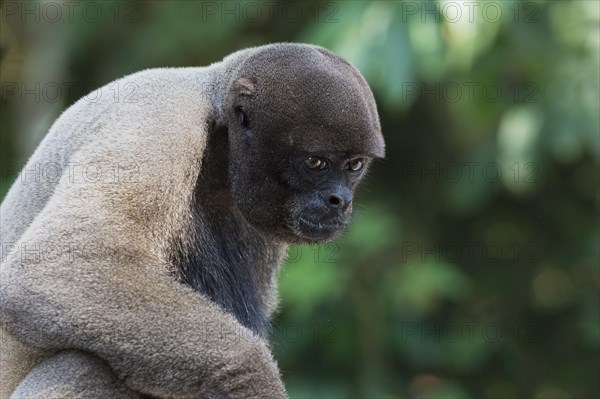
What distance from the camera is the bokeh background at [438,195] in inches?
336

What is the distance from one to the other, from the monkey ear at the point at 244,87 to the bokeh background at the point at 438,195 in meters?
3.23

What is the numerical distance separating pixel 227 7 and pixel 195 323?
5.94 meters

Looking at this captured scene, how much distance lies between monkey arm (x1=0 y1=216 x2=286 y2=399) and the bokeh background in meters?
4.11

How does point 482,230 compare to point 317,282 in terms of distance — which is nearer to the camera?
point 317,282

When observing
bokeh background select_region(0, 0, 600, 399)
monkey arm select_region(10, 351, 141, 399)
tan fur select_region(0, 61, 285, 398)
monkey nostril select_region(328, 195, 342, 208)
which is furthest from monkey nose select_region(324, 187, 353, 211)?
bokeh background select_region(0, 0, 600, 399)

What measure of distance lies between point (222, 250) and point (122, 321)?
1.07 meters

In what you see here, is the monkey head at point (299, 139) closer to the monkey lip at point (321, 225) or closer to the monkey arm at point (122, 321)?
the monkey lip at point (321, 225)

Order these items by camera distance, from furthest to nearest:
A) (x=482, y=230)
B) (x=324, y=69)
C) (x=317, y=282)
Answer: (x=482, y=230) → (x=317, y=282) → (x=324, y=69)

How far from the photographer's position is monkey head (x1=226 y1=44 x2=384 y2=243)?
442 cm

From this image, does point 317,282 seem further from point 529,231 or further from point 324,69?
point 324,69

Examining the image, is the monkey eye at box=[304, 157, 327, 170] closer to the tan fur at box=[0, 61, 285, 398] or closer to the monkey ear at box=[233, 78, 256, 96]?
the monkey ear at box=[233, 78, 256, 96]

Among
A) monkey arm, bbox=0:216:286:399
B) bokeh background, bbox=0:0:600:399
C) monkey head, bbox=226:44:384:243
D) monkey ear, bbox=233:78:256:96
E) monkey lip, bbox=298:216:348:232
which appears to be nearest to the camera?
monkey arm, bbox=0:216:286:399

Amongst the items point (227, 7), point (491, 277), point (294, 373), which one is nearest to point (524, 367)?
point (491, 277)

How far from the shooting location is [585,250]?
990cm
